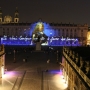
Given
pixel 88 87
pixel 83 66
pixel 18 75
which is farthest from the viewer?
Answer: pixel 18 75

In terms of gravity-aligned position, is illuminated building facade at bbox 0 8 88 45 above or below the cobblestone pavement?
above

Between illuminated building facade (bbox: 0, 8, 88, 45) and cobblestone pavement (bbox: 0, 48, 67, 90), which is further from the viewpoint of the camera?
illuminated building facade (bbox: 0, 8, 88, 45)

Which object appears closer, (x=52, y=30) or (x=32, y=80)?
(x=32, y=80)

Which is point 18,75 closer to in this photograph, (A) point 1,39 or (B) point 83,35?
(A) point 1,39

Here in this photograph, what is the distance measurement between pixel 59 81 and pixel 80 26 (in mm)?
118919

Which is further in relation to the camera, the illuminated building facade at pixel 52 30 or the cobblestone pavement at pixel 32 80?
the illuminated building facade at pixel 52 30

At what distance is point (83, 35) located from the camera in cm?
14600

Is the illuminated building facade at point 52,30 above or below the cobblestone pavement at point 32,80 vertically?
above

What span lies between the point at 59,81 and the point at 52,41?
103m

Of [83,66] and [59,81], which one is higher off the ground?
[83,66]

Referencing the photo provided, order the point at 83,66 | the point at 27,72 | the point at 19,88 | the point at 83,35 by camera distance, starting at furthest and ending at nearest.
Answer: the point at 83,35 → the point at 27,72 → the point at 19,88 → the point at 83,66

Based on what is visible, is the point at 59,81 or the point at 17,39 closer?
the point at 59,81

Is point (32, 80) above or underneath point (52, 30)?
underneath

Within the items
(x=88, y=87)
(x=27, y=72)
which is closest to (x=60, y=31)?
(x=27, y=72)
